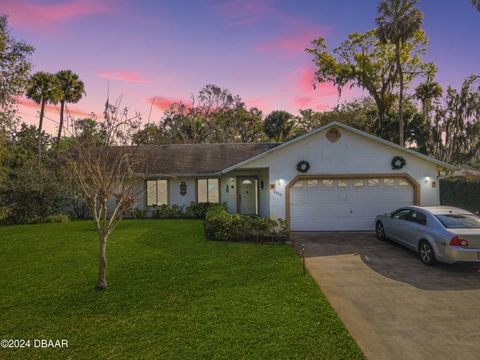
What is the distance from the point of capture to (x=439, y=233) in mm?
7422

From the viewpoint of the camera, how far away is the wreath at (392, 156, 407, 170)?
12.2m

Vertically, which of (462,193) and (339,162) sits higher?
(339,162)

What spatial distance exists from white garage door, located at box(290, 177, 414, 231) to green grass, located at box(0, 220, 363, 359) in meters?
3.43

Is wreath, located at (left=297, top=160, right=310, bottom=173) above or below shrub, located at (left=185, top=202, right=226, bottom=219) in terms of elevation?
above

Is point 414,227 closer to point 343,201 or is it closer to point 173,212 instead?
point 343,201

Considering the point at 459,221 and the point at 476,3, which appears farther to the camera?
the point at 476,3

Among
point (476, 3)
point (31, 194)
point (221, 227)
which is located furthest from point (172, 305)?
point (476, 3)

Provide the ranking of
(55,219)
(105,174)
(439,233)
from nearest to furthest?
1. (105,174)
2. (439,233)
3. (55,219)

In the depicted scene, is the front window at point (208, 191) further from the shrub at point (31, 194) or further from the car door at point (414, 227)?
the car door at point (414, 227)

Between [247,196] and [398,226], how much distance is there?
1014 cm

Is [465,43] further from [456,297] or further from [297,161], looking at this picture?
[456,297]

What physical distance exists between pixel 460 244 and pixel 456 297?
1.74 meters

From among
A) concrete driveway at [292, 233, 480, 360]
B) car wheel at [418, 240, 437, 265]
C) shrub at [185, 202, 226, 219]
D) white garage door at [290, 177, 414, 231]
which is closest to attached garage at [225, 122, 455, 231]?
white garage door at [290, 177, 414, 231]

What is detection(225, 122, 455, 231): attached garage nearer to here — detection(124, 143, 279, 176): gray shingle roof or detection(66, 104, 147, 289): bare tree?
detection(66, 104, 147, 289): bare tree
